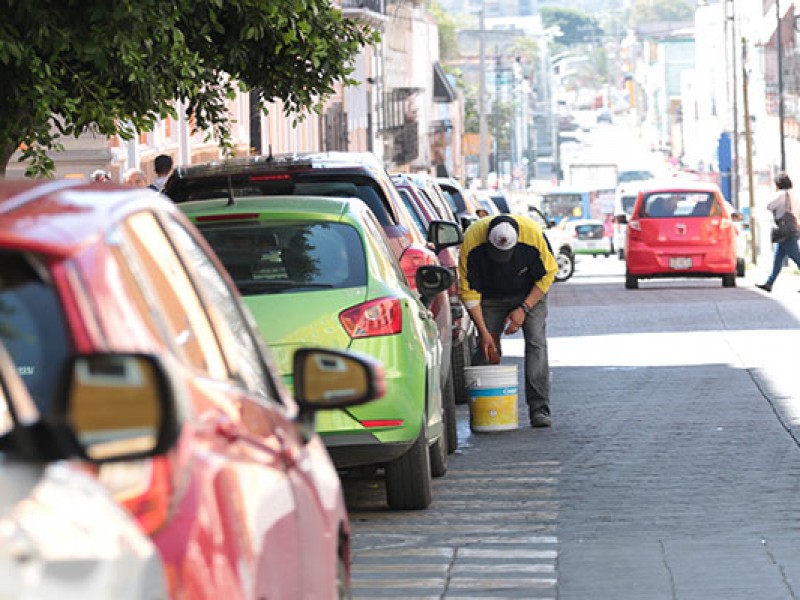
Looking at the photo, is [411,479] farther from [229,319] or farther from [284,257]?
[229,319]

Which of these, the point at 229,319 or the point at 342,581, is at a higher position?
the point at 229,319

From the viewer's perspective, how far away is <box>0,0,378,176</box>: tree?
11.4 metres

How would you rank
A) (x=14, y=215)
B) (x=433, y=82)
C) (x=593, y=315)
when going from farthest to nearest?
(x=433, y=82)
(x=593, y=315)
(x=14, y=215)

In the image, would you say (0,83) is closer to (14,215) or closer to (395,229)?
(395,229)

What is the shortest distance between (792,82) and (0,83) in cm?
6352

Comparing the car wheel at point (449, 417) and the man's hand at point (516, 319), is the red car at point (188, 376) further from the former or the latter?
the man's hand at point (516, 319)

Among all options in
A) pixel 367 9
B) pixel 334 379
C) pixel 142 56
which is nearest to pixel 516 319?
pixel 142 56

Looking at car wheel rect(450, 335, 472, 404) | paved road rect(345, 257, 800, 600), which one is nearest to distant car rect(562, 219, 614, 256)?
paved road rect(345, 257, 800, 600)

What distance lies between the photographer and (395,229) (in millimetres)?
12984

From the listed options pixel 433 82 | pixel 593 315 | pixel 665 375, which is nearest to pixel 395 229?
pixel 665 375

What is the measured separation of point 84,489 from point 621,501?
25.2ft

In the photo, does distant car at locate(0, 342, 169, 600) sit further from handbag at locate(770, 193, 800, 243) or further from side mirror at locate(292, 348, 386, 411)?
handbag at locate(770, 193, 800, 243)

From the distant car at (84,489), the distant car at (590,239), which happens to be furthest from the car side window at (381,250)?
the distant car at (590,239)

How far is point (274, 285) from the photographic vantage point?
32.1ft
